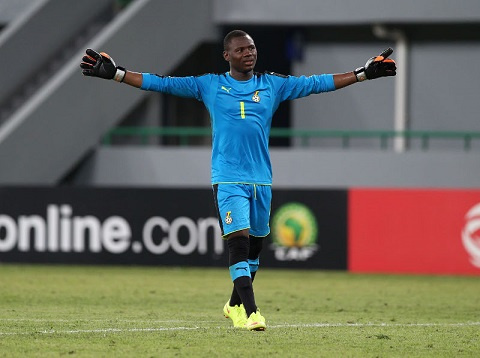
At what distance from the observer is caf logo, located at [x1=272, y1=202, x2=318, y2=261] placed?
723 inches

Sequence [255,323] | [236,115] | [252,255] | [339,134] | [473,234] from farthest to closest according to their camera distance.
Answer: [339,134] < [473,234] < [252,255] < [236,115] < [255,323]

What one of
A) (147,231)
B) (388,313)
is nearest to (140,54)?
(147,231)

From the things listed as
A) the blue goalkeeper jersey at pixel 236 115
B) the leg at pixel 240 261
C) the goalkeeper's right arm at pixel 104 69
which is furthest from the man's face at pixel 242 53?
the leg at pixel 240 261

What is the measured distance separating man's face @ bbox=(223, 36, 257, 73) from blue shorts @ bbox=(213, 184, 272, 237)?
89 cm

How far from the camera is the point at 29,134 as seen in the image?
69.7ft

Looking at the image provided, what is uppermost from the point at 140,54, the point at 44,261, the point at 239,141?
the point at 140,54

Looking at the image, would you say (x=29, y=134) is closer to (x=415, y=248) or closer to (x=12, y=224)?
(x=12, y=224)

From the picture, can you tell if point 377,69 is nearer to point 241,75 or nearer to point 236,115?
point 241,75

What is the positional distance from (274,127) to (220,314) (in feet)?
46.0

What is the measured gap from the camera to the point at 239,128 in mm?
9508

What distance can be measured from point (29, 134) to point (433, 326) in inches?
482

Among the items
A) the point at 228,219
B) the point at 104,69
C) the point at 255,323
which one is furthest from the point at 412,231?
the point at 104,69

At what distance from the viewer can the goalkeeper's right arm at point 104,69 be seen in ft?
31.4

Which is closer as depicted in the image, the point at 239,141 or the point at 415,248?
the point at 239,141
